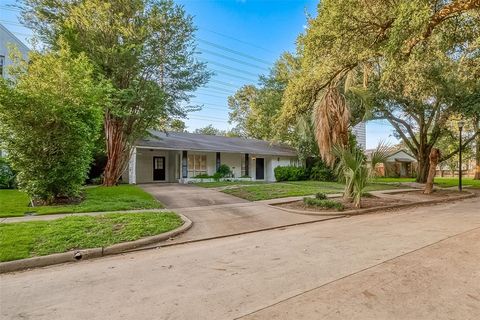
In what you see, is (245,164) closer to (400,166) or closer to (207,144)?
(207,144)

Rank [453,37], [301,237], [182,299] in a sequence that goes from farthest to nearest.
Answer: [453,37] < [301,237] < [182,299]

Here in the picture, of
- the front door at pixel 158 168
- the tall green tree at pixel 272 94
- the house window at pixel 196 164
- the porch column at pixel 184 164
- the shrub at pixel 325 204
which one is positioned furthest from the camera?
the tall green tree at pixel 272 94

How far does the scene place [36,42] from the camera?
14383 mm

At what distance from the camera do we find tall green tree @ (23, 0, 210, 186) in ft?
45.3

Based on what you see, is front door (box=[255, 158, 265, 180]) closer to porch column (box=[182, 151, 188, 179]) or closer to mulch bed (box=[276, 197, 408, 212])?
porch column (box=[182, 151, 188, 179])

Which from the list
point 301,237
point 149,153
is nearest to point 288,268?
point 301,237

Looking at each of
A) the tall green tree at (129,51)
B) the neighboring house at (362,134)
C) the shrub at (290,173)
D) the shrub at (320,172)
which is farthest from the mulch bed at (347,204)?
the neighboring house at (362,134)

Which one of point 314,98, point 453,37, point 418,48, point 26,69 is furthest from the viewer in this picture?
point 314,98

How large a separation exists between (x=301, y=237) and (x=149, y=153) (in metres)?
16.8

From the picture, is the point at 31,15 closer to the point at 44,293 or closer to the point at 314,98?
the point at 314,98

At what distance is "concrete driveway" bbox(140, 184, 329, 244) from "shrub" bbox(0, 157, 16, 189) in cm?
716

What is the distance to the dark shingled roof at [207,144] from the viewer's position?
20.0 metres

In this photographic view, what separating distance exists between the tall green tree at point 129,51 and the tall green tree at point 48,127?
2690 mm

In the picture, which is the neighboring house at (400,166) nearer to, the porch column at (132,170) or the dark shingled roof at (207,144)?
the dark shingled roof at (207,144)
